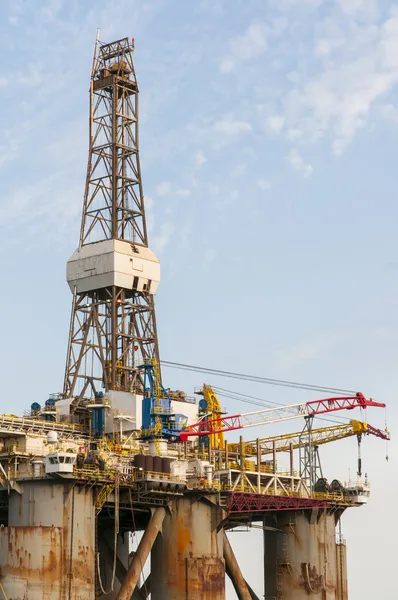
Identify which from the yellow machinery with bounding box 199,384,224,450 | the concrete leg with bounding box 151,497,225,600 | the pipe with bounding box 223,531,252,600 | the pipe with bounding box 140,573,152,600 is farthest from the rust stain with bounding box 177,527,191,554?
the yellow machinery with bounding box 199,384,224,450

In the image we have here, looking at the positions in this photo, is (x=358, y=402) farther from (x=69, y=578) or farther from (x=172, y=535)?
(x=69, y=578)

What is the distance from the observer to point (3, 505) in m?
79.1

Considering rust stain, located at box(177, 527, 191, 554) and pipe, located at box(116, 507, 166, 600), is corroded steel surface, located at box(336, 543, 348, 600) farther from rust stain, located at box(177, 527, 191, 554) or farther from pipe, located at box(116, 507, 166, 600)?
pipe, located at box(116, 507, 166, 600)

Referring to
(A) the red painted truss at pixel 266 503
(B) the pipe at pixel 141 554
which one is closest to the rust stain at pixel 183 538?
(B) the pipe at pixel 141 554

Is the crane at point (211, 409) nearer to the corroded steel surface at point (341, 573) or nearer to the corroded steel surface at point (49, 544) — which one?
the corroded steel surface at point (341, 573)

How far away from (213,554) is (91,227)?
96.8 feet

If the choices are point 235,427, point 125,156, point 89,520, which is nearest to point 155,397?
point 235,427

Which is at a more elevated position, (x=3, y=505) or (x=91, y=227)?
(x=91, y=227)

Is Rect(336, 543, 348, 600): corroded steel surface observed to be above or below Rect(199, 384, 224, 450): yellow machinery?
below

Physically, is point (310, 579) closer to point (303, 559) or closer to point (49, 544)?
point (303, 559)

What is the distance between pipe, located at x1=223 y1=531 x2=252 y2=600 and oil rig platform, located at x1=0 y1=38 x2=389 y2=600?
0.10m

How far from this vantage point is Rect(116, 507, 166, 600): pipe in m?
77.2

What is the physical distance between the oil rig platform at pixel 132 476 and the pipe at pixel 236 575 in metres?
0.10

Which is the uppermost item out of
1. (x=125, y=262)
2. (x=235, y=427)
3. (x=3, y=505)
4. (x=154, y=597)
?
(x=125, y=262)
